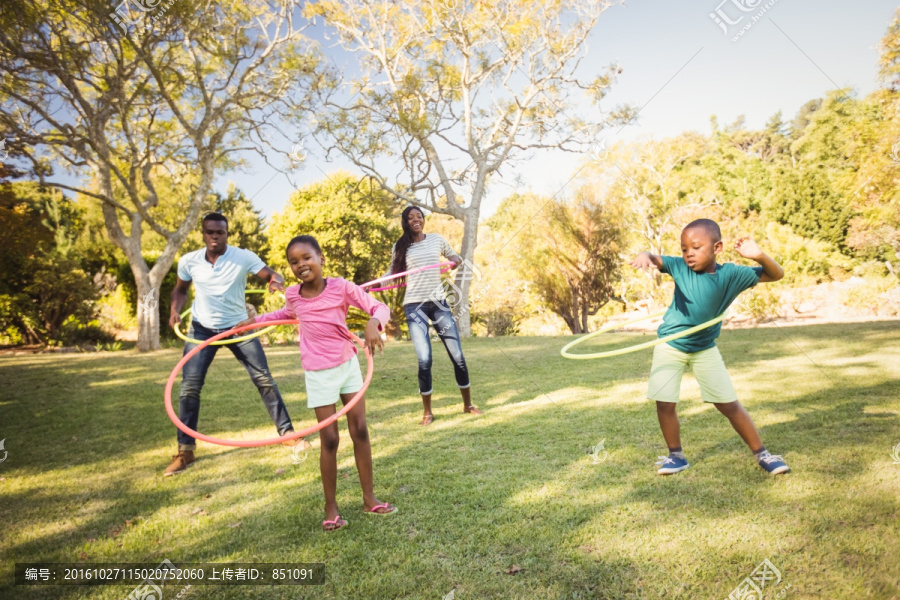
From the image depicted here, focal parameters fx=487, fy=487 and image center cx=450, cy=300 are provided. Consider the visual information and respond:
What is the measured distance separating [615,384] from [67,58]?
13828 millimetres

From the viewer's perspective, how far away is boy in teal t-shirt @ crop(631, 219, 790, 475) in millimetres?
3529

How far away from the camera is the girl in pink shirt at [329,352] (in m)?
3.24

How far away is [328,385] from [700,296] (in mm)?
2768


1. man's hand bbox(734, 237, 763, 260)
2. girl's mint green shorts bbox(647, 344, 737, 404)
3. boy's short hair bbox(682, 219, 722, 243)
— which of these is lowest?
girl's mint green shorts bbox(647, 344, 737, 404)

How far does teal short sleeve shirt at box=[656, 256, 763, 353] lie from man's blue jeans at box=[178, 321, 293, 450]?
368 cm

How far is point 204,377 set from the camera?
4789 millimetres

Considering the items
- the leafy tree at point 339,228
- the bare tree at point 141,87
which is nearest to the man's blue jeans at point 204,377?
the bare tree at point 141,87

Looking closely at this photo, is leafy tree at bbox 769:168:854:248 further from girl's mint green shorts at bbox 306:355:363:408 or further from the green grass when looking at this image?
girl's mint green shorts at bbox 306:355:363:408

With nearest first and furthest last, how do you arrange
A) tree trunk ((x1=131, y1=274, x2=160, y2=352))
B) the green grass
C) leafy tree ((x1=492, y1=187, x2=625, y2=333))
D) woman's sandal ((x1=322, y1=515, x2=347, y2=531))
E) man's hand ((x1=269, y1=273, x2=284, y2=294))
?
the green grass < woman's sandal ((x1=322, y1=515, x2=347, y2=531)) < man's hand ((x1=269, y1=273, x2=284, y2=294)) < tree trunk ((x1=131, y1=274, x2=160, y2=352)) < leafy tree ((x1=492, y1=187, x2=625, y2=333))

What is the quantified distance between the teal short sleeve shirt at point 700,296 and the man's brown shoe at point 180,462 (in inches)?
175

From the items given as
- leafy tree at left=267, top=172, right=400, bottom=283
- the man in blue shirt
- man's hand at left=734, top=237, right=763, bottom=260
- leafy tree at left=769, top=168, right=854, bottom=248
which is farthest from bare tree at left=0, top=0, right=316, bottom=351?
leafy tree at left=769, top=168, right=854, bottom=248

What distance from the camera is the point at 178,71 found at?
13.4 meters

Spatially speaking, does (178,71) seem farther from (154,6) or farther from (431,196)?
(431,196)

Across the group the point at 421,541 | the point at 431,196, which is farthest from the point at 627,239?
the point at 421,541
